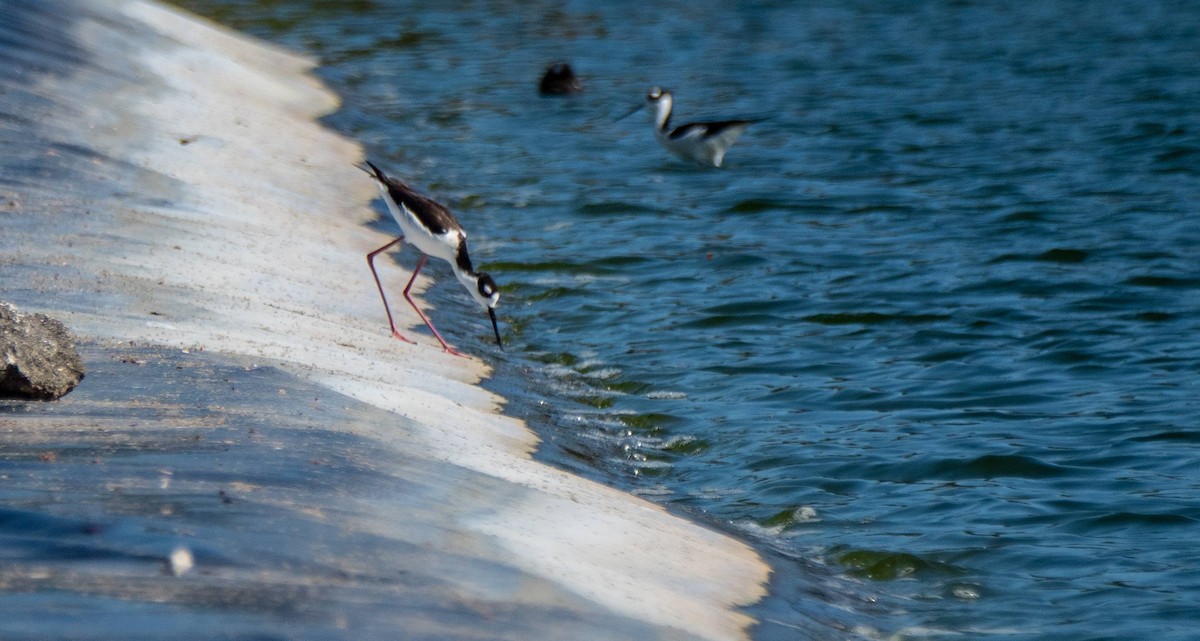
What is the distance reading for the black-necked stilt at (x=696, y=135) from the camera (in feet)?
48.0

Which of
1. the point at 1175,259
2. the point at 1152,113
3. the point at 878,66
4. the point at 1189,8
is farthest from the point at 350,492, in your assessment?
the point at 1189,8

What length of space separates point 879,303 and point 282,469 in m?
5.73

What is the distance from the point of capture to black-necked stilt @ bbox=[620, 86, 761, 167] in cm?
1462

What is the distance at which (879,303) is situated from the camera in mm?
10250

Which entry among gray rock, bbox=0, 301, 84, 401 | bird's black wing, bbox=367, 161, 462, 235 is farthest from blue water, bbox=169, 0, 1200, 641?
gray rock, bbox=0, 301, 84, 401

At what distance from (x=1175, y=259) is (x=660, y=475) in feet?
17.5

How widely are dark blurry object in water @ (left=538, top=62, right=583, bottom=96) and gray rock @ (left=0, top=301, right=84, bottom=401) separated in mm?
14233

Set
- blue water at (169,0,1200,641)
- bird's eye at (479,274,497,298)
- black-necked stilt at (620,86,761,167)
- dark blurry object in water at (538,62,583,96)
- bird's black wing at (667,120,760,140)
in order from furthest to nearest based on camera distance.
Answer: dark blurry object in water at (538,62,583,96) → black-necked stilt at (620,86,761,167) → bird's black wing at (667,120,760,140) → bird's eye at (479,274,497,298) → blue water at (169,0,1200,641)

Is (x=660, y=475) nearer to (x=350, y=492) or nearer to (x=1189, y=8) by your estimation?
(x=350, y=492)

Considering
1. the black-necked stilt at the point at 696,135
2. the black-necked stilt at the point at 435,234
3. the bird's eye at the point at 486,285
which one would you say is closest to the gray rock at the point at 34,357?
the black-necked stilt at the point at 435,234

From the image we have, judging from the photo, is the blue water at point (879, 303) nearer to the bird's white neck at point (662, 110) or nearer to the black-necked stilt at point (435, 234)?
the black-necked stilt at point (435, 234)

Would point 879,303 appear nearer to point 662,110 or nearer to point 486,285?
point 486,285

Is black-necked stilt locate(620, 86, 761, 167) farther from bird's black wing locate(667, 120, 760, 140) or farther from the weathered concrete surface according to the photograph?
the weathered concrete surface

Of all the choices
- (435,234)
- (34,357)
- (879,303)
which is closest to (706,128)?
(879,303)
